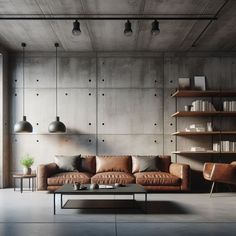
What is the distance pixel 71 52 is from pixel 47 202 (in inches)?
160

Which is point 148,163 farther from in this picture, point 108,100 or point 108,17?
point 108,17

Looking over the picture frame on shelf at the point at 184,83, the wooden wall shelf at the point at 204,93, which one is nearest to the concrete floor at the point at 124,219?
the wooden wall shelf at the point at 204,93

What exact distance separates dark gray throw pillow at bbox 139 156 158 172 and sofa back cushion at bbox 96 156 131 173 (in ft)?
1.07

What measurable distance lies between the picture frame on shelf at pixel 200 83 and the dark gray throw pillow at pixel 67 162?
132 inches

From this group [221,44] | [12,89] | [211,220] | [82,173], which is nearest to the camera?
[211,220]

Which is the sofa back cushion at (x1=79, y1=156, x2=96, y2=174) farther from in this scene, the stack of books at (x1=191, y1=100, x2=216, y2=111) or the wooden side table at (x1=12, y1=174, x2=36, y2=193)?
the stack of books at (x1=191, y1=100, x2=216, y2=111)

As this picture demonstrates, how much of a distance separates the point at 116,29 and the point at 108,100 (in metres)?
2.16

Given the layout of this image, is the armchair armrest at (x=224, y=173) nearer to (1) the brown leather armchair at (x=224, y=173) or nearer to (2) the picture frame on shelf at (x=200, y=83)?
(1) the brown leather armchair at (x=224, y=173)

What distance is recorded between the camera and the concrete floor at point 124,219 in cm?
450

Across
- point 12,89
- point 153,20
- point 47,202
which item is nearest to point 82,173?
point 47,202

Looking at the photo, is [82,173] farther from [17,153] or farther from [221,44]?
[221,44]

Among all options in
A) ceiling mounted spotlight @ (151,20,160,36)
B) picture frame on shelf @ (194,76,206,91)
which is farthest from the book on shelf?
ceiling mounted spotlight @ (151,20,160,36)

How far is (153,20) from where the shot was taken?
23.1ft

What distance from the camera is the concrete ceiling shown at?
619 cm
